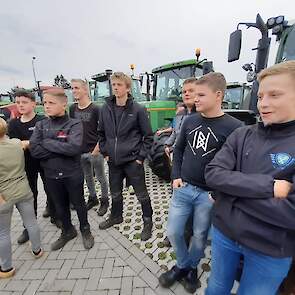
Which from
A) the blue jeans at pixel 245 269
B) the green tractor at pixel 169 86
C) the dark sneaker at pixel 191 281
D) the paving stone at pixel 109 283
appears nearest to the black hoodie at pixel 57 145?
the paving stone at pixel 109 283

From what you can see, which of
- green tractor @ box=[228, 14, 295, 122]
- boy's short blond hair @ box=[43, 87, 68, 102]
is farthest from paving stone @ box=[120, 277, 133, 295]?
green tractor @ box=[228, 14, 295, 122]

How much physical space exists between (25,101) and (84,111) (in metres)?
0.90

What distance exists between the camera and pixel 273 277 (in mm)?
1338

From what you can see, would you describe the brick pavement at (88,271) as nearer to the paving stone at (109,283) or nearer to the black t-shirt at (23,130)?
the paving stone at (109,283)

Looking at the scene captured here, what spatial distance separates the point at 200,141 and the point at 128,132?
3.96ft

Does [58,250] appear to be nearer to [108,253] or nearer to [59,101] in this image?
[108,253]

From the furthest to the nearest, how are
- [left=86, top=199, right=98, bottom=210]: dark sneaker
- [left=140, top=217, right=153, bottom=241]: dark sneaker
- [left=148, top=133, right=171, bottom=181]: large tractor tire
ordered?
[left=148, top=133, right=171, bottom=181]: large tractor tire
[left=86, top=199, right=98, bottom=210]: dark sneaker
[left=140, top=217, right=153, bottom=241]: dark sneaker

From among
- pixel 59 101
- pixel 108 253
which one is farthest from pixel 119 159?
pixel 108 253

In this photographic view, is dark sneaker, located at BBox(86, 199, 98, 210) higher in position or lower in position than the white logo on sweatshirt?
lower

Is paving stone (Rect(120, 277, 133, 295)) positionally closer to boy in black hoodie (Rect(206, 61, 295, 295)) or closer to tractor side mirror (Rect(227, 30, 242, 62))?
boy in black hoodie (Rect(206, 61, 295, 295))

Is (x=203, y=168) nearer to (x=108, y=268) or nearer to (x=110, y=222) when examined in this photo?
(x=108, y=268)

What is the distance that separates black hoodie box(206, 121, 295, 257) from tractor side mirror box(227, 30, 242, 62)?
2609mm

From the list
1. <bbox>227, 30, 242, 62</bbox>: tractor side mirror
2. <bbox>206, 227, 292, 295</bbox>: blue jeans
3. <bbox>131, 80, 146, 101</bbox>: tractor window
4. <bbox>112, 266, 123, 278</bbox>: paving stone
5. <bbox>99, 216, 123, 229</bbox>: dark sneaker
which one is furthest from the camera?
<bbox>131, 80, 146, 101</bbox>: tractor window

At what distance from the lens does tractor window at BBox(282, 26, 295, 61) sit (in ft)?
11.2
